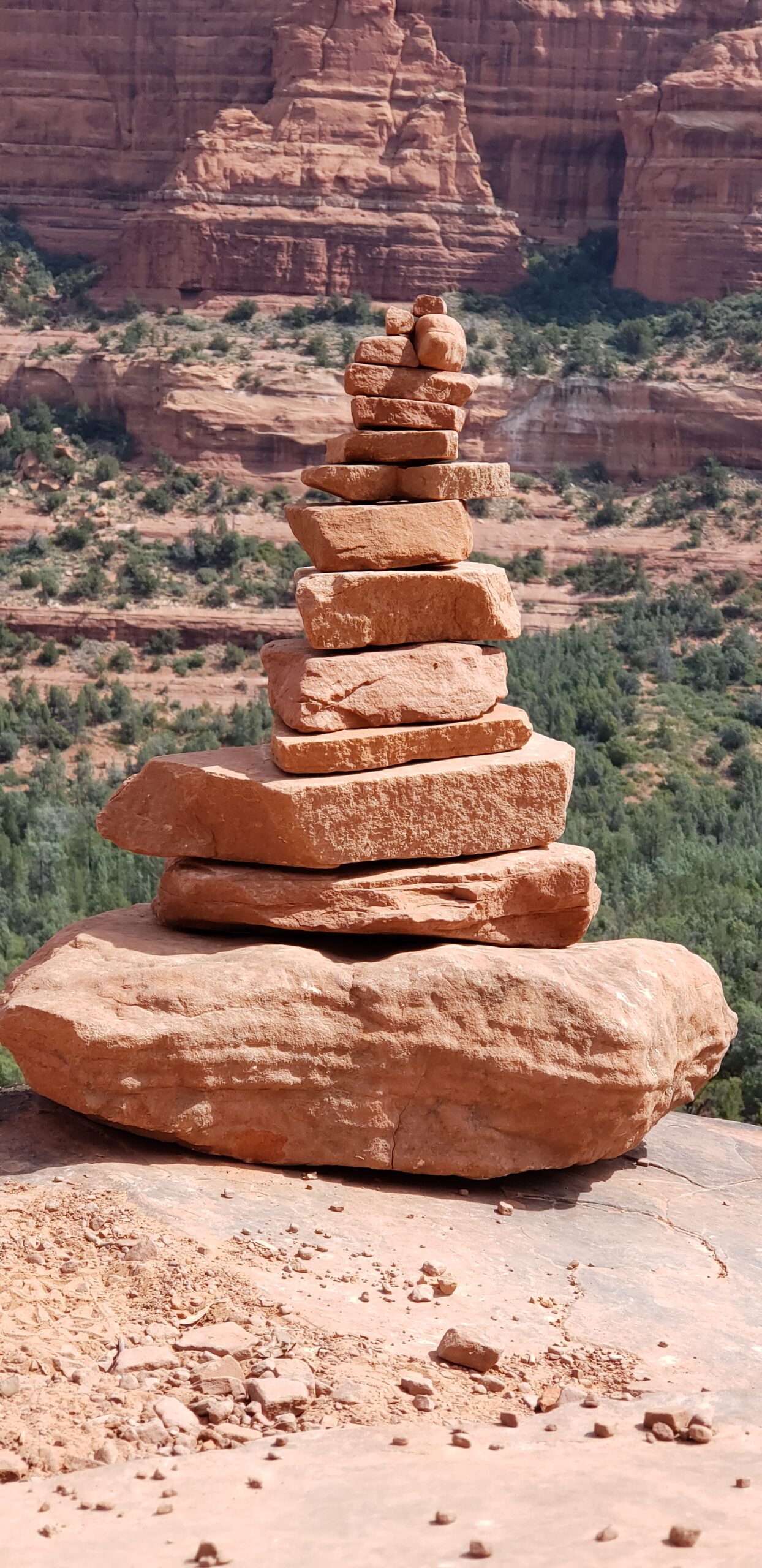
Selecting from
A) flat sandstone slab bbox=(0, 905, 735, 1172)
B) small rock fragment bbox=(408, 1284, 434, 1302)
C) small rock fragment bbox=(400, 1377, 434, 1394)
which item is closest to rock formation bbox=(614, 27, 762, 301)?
flat sandstone slab bbox=(0, 905, 735, 1172)

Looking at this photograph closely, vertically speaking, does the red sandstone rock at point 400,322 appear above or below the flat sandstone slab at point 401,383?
above

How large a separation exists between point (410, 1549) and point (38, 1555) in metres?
1.44

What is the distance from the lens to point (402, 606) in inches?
450

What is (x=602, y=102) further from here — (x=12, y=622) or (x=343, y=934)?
(x=343, y=934)

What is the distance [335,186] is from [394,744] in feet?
176

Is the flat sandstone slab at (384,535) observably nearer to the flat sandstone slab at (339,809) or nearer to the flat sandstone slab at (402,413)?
the flat sandstone slab at (402,413)

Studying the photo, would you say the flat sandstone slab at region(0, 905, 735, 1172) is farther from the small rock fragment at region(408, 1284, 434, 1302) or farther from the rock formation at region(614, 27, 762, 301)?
the rock formation at region(614, 27, 762, 301)

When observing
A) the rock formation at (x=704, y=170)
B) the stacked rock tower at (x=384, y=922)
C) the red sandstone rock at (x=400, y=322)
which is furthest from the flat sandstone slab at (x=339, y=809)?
the rock formation at (x=704, y=170)

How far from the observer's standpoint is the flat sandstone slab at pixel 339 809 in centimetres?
1071

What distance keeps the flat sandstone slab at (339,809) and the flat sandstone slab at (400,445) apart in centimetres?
222

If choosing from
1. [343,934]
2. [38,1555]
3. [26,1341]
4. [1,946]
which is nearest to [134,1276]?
[26,1341]

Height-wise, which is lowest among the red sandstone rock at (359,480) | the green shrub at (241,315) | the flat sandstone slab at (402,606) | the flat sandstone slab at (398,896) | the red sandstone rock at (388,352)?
the flat sandstone slab at (398,896)

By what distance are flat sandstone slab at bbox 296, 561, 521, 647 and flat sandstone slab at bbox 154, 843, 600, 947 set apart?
161 centimetres

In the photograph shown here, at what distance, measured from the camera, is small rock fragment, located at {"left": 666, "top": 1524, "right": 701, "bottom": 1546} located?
6.18m
